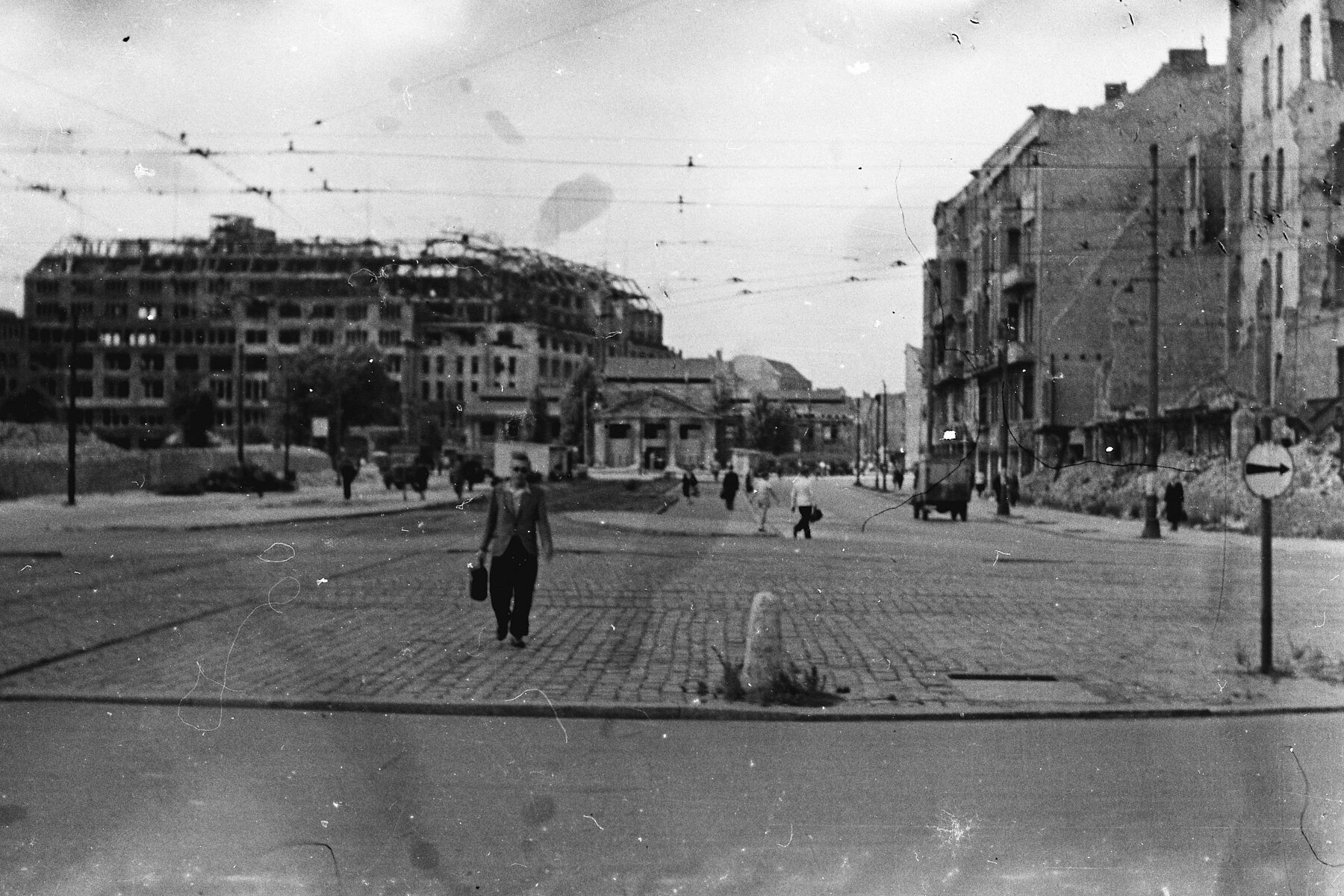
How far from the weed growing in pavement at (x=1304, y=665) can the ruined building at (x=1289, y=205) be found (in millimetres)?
7034

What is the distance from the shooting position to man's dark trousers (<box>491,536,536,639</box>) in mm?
11438

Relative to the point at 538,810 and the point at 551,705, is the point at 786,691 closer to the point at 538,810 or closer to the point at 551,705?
the point at 551,705

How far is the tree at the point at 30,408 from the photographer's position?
86.1ft

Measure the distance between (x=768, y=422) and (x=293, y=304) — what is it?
21.0 m

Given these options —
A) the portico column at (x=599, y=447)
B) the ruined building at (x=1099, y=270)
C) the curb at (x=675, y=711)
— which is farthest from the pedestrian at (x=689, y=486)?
the curb at (x=675, y=711)

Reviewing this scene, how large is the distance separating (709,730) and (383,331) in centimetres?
1280

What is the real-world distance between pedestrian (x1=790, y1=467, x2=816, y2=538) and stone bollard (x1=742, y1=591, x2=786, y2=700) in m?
18.1

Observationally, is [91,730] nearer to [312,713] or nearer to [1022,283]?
[312,713]

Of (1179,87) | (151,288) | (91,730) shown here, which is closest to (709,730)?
(91,730)

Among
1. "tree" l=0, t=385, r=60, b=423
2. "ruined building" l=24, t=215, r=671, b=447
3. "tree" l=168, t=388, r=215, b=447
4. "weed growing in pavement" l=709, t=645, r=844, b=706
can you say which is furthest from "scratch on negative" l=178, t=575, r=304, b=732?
"tree" l=0, t=385, r=60, b=423

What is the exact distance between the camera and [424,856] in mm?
5391

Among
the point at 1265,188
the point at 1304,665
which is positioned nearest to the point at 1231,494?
the point at 1265,188

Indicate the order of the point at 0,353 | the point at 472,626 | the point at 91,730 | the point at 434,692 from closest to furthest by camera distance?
the point at 91,730, the point at 434,692, the point at 472,626, the point at 0,353

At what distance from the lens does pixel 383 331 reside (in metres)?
19.5
